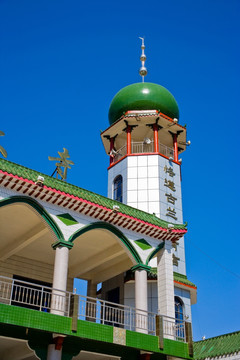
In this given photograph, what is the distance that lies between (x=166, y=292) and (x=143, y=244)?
231 centimetres

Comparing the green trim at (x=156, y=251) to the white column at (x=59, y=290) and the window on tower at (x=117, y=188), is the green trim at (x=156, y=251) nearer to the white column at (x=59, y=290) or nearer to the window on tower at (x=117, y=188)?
the white column at (x=59, y=290)

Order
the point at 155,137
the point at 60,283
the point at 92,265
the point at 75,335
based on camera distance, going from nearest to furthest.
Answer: the point at 75,335 < the point at 60,283 < the point at 92,265 < the point at 155,137

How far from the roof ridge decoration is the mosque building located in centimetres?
4

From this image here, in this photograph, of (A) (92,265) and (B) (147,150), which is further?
(B) (147,150)

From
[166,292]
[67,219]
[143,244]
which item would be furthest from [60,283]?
[166,292]

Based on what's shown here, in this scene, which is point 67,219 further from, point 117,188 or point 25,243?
point 117,188

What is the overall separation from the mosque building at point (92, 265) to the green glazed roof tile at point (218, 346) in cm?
284

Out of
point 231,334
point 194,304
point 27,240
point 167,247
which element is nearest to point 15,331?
point 27,240

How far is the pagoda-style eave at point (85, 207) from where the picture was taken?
1694 centimetres

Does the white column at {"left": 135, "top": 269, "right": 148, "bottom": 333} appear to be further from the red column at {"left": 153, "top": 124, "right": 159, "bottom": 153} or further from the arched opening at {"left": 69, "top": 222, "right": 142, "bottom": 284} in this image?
the red column at {"left": 153, "top": 124, "right": 159, "bottom": 153}

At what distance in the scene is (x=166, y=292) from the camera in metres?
19.3

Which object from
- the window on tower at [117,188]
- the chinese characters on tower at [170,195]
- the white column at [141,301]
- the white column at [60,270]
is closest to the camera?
the white column at [60,270]

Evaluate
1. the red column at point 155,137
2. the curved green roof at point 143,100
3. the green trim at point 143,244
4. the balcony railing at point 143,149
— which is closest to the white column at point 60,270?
the green trim at point 143,244

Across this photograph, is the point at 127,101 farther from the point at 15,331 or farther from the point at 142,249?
the point at 15,331
